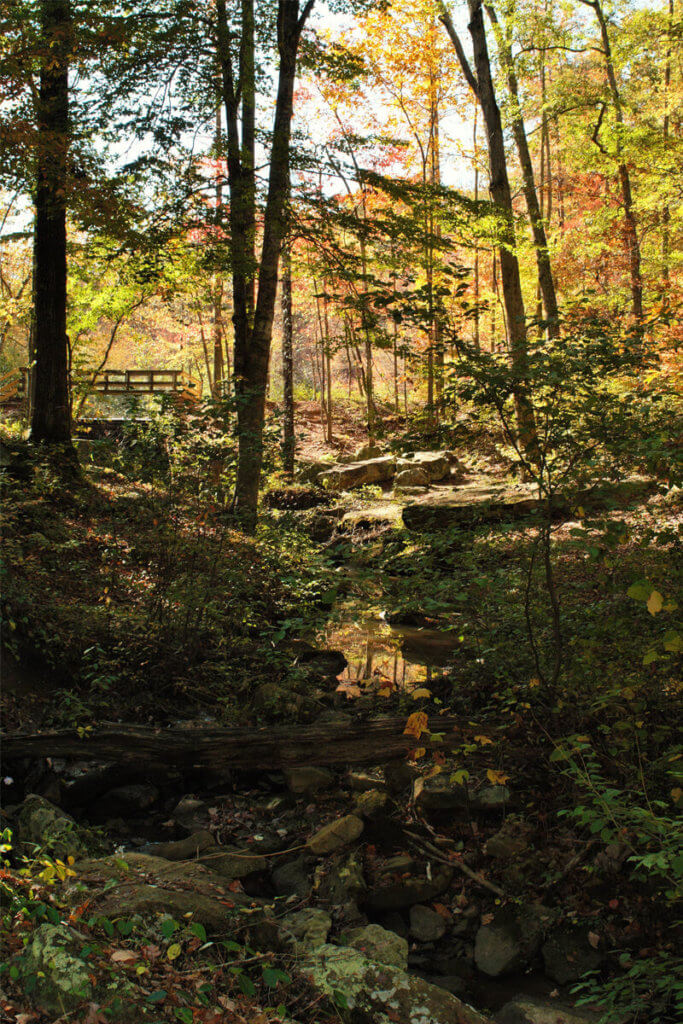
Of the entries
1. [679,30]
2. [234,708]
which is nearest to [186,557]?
[234,708]

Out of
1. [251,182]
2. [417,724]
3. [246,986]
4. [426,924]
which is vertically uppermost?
[251,182]

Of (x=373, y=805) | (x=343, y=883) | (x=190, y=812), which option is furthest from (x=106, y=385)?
(x=343, y=883)

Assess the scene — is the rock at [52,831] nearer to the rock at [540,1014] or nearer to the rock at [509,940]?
the rock at [509,940]

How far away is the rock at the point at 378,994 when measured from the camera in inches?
112

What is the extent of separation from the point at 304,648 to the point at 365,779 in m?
2.94

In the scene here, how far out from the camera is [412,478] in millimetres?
14969

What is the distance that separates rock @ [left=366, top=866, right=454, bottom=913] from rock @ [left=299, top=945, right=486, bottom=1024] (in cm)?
72

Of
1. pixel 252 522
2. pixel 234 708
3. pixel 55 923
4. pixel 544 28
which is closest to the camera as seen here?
pixel 55 923

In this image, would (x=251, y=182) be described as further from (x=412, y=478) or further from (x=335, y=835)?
(x=335, y=835)

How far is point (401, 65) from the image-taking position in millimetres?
17922

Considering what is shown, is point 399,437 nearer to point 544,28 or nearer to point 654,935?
point 654,935

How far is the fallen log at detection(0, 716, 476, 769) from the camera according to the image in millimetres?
4918

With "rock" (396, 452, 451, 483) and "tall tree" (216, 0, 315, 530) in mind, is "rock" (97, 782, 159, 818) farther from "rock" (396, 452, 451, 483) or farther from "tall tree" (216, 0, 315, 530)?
"rock" (396, 452, 451, 483)

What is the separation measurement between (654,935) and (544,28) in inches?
669
